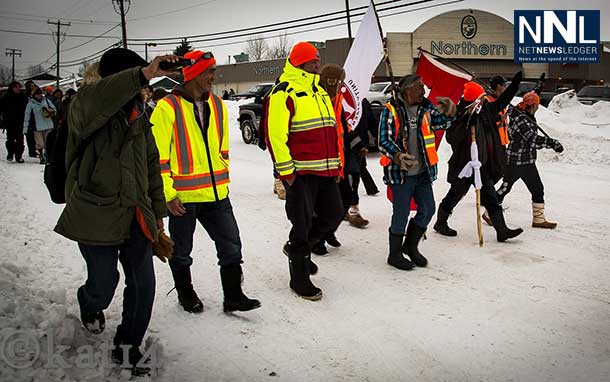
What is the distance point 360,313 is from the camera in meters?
4.56

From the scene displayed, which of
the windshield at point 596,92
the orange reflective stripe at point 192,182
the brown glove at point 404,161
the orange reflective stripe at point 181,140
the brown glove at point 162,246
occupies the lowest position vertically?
the brown glove at point 162,246

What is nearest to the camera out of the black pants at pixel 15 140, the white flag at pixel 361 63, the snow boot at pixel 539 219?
the white flag at pixel 361 63

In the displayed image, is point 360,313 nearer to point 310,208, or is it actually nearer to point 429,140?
point 310,208

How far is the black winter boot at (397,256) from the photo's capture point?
5.69m

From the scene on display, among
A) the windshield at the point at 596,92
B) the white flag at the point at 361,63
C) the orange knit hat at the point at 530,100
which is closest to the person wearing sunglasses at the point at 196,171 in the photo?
the white flag at the point at 361,63

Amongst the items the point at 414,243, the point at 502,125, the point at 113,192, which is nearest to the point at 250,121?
the point at 502,125

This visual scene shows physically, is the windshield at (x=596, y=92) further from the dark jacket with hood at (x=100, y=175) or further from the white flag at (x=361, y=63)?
the dark jacket with hood at (x=100, y=175)

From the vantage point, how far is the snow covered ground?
3.51 m

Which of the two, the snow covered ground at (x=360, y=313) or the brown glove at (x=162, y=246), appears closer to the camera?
the snow covered ground at (x=360, y=313)

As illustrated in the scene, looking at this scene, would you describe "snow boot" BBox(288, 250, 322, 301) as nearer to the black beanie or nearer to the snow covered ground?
the snow covered ground

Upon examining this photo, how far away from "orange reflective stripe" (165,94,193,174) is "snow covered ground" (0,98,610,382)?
49.2 inches

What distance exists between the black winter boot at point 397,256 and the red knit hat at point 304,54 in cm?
207

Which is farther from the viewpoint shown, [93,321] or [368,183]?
[368,183]
